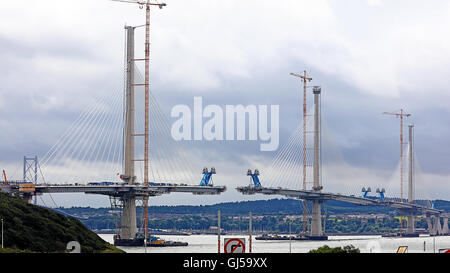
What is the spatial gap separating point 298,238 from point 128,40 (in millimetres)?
63165

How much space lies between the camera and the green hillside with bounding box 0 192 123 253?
218ft

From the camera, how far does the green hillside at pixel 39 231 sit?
66438mm

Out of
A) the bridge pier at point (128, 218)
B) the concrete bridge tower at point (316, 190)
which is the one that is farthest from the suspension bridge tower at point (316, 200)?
the bridge pier at point (128, 218)

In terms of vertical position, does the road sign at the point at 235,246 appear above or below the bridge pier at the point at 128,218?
above

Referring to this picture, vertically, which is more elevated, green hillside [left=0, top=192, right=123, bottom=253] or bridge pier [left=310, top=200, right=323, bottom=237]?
green hillside [left=0, top=192, right=123, bottom=253]

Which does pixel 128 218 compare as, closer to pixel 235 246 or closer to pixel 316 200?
pixel 316 200

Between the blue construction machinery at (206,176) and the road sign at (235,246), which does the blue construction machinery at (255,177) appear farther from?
the road sign at (235,246)

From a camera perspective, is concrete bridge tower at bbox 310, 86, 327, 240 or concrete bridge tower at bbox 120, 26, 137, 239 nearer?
concrete bridge tower at bbox 120, 26, 137, 239

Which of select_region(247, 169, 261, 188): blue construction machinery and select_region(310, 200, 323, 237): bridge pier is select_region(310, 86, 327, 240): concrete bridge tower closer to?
select_region(310, 200, 323, 237): bridge pier

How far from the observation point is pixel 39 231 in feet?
236

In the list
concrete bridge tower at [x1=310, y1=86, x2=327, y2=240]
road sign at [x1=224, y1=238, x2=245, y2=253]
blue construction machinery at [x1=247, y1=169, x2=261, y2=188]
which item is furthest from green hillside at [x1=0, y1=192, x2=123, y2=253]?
concrete bridge tower at [x1=310, y1=86, x2=327, y2=240]

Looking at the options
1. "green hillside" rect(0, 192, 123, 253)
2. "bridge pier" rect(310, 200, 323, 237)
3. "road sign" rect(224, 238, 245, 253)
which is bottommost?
"bridge pier" rect(310, 200, 323, 237)
